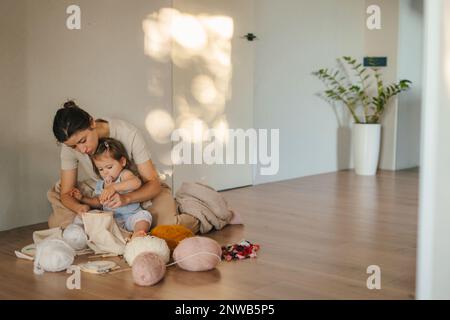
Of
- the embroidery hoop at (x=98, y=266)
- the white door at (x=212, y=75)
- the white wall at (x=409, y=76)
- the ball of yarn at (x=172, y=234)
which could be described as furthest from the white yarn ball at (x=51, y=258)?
the white wall at (x=409, y=76)

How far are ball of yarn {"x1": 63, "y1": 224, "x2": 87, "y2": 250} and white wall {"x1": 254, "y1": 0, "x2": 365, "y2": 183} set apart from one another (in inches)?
91.8

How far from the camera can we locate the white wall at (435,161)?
1886 millimetres

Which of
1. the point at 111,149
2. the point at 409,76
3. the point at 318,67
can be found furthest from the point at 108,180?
the point at 409,76

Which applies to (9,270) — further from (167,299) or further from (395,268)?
(395,268)

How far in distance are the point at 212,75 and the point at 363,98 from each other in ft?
6.37

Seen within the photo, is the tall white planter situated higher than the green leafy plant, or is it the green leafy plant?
the green leafy plant

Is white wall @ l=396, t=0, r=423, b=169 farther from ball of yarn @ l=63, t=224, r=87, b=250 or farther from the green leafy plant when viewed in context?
ball of yarn @ l=63, t=224, r=87, b=250

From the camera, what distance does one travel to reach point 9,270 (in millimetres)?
2717

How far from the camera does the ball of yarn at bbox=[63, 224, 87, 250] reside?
3.02m

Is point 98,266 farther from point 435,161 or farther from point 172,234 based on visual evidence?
point 435,161

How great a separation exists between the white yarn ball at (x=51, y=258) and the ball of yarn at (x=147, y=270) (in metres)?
0.34

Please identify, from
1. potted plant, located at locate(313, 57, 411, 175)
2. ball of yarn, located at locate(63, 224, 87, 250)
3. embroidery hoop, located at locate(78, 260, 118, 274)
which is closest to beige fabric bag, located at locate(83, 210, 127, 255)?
ball of yarn, located at locate(63, 224, 87, 250)

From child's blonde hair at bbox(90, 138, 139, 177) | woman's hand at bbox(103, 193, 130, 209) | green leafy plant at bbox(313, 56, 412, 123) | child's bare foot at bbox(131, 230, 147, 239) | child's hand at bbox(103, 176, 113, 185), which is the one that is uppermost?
green leafy plant at bbox(313, 56, 412, 123)

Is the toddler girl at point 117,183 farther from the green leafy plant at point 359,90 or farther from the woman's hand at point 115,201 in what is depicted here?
the green leafy plant at point 359,90
